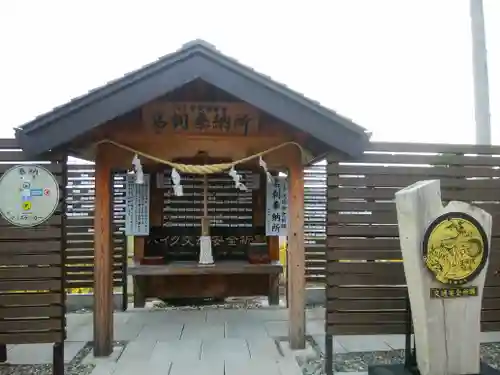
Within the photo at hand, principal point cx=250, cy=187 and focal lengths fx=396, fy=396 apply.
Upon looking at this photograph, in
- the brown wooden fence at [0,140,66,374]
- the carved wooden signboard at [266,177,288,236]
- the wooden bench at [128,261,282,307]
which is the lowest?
the wooden bench at [128,261,282,307]

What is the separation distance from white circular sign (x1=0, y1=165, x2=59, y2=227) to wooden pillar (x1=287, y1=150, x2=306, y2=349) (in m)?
3.03

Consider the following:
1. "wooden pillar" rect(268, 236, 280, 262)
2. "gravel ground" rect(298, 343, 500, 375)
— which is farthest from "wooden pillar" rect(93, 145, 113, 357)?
"wooden pillar" rect(268, 236, 280, 262)

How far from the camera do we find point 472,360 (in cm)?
411

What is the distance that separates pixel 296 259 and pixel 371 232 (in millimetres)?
1122

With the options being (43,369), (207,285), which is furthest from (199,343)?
(207,285)

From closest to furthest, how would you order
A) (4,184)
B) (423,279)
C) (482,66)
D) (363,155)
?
(423,279) < (4,184) < (363,155) < (482,66)

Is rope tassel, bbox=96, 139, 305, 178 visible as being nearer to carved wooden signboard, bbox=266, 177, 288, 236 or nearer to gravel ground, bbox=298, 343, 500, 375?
gravel ground, bbox=298, 343, 500, 375

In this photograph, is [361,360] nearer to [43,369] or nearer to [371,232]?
[371,232]

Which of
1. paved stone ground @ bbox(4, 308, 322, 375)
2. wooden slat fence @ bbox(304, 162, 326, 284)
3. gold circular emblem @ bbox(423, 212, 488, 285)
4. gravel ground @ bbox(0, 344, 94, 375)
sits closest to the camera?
gold circular emblem @ bbox(423, 212, 488, 285)

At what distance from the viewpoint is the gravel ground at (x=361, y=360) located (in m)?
4.92

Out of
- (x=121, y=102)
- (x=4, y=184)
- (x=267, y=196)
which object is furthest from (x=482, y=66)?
(x=4, y=184)

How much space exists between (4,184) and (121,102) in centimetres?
165

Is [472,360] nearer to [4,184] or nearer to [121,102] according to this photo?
[121,102]

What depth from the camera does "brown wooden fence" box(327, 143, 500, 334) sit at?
4.96m
